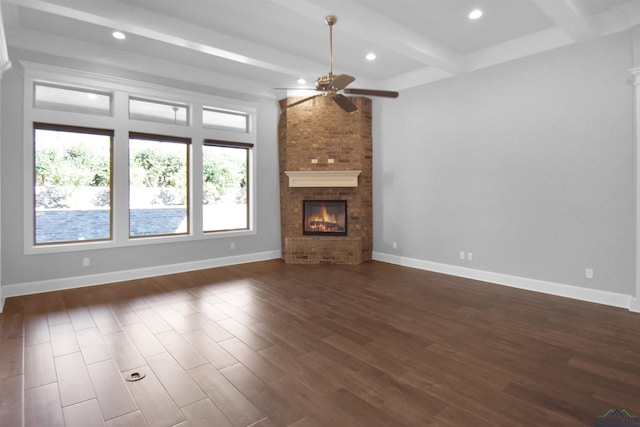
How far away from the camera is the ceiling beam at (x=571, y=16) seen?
340 centimetres

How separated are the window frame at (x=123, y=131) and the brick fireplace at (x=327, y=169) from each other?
2.53ft

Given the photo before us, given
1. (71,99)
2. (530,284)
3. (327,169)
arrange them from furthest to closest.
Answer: (327,169), (71,99), (530,284)

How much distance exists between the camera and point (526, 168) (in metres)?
4.70

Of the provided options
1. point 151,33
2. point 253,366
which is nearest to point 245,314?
point 253,366

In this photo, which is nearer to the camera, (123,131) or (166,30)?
(166,30)

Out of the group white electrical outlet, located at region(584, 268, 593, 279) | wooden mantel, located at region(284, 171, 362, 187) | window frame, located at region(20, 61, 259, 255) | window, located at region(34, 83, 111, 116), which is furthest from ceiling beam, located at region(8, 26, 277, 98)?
white electrical outlet, located at region(584, 268, 593, 279)

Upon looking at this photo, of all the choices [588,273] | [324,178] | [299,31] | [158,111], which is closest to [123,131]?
[158,111]

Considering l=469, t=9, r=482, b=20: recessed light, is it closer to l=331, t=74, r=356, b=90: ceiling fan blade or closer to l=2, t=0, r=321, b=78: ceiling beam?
l=331, t=74, r=356, b=90: ceiling fan blade

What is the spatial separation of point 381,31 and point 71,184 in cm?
465

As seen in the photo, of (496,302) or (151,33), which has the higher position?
(151,33)

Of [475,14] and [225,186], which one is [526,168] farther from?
[225,186]

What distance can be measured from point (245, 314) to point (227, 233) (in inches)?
110

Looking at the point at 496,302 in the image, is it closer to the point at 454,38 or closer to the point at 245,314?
the point at 245,314

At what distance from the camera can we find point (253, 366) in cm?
262
